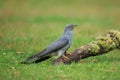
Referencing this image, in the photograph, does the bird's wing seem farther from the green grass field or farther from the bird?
the green grass field

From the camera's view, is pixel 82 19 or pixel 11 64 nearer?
pixel 11 64

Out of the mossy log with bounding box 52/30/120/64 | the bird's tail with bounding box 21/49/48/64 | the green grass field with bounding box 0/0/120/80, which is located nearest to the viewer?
the green grass field with bounding box 0/0/120/80

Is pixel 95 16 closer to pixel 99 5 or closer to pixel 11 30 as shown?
pixel 99 5

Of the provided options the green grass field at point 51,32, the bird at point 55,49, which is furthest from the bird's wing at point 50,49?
the green grass field at point 51,32

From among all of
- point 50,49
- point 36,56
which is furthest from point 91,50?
point 36,56

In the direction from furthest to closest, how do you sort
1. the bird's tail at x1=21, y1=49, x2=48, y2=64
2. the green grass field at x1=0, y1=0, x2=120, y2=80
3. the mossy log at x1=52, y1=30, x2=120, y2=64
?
the mossy log at x1=52, y1=30, x2=120, y2=64 < the bird's tail at x1=21, y1=49, x2=48, y2=64 < the green grass field at x1=0, y1=0, x2=120, y2=80

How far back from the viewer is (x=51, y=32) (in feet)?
60.5

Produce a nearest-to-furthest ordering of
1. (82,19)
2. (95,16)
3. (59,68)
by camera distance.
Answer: (59,68), (82,19), (95,16)

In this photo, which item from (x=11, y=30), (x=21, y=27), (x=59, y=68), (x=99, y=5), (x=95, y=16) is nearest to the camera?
(x=59, y=68)

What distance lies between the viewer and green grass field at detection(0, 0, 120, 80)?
11.0 meters

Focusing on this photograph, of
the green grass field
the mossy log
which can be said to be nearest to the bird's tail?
the green grass field

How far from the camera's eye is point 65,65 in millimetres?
11641

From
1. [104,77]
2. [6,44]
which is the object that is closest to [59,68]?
[104,77]

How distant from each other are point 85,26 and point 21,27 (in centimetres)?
230
